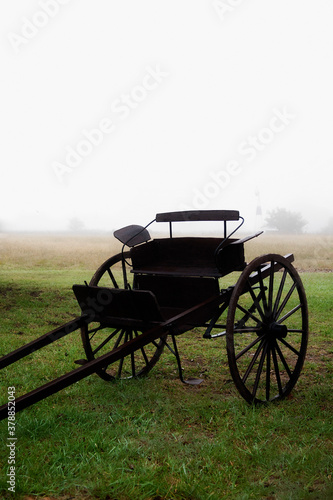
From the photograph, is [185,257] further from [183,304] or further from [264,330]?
[264,330]

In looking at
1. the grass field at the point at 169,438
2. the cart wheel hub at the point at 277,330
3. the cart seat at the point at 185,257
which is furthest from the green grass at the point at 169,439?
the cart seat at the point at 185,257

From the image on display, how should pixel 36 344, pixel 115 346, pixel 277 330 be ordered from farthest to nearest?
pixel 115 346 < pixel 277 330 < pixel 36 344

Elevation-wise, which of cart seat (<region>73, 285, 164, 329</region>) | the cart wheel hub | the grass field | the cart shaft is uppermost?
cart seat (<region>73, 285, 164, 329</region>)

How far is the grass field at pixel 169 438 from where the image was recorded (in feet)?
8.95

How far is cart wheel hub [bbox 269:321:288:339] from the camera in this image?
411 centimetres

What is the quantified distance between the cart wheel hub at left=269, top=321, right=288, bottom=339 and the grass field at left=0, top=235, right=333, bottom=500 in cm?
60

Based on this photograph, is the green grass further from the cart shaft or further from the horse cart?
the cart shaft

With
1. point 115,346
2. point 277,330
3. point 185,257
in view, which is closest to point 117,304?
point 115,346

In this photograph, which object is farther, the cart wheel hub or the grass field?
the cart wheel hub

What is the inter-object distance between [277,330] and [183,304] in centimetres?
89

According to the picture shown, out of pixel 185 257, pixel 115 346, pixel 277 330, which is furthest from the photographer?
pixel 185 257

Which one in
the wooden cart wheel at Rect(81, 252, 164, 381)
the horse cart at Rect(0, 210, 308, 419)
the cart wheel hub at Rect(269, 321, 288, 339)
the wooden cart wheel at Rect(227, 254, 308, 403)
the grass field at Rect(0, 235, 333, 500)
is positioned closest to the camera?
the grass field at Rect(0, 235, 333, 500)

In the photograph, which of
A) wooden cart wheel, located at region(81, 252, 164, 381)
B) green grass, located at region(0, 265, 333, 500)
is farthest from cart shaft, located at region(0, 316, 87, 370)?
green grass, located at region(0, 265, 333, 500)

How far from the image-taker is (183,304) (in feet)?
14.2
